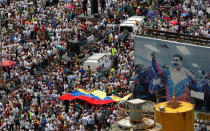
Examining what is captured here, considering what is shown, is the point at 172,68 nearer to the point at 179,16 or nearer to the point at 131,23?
the point at 179,16

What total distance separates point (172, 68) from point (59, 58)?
15.3 meters

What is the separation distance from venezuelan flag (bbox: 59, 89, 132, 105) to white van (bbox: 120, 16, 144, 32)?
10.8 metres

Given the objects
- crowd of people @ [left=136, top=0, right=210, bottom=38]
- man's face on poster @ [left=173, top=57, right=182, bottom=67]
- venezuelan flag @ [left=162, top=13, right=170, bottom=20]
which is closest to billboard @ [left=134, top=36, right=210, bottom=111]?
man's face on poster @ [left=173, top=57, right=182, bottom=67]

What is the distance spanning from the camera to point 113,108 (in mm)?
45750

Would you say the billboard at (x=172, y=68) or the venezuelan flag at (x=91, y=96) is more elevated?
the billboard at (x=172, y=68)

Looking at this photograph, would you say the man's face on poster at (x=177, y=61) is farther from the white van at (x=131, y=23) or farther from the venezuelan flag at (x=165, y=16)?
the white van at (x=131, y=23)

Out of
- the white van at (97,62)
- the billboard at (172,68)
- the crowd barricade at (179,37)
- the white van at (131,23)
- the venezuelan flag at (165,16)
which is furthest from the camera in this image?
the white van at (131,23)

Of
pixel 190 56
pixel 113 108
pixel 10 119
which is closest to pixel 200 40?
pixel 190 56

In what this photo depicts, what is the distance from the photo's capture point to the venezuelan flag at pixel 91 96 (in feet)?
152

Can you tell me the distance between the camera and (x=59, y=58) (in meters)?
56.2

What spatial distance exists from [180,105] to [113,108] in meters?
16.4

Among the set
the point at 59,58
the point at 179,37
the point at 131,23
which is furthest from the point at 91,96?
the point at 131,23

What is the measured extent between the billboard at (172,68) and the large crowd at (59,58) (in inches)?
99.3

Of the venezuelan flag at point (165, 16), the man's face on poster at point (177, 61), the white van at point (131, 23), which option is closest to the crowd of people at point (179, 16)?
the venezuelan flag at point (165, 16)
